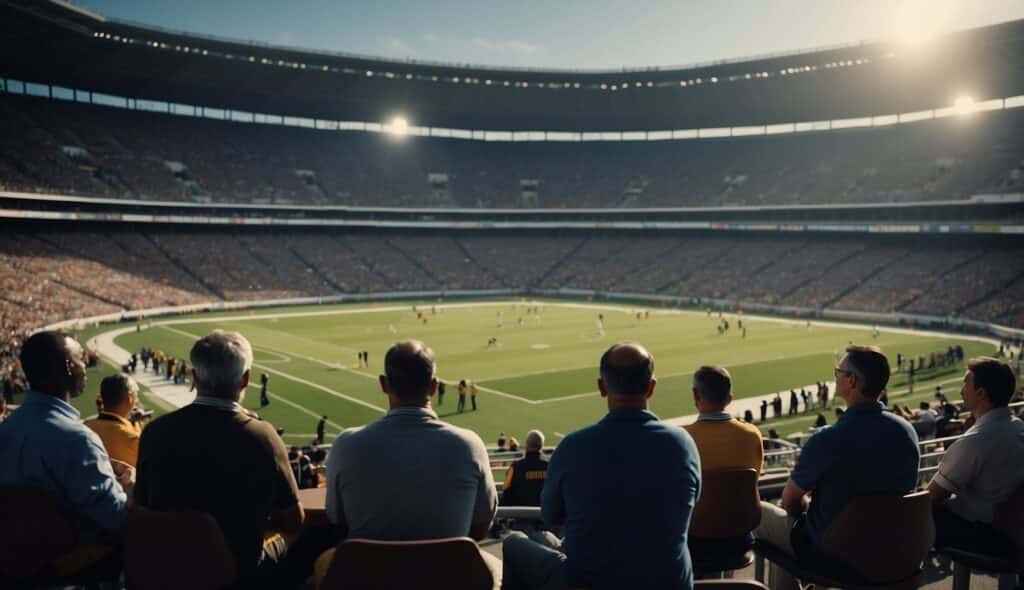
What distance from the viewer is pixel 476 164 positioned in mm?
99875

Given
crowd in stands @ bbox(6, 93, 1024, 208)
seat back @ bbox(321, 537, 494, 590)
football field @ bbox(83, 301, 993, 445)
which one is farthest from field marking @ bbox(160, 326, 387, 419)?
crowd in stands @ bbox(6, 93, 1024, 208)

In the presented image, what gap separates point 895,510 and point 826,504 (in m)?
0.40

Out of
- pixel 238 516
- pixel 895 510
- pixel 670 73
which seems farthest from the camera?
pixel 670 73

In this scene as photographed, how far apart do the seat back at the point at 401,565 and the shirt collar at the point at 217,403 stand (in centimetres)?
116

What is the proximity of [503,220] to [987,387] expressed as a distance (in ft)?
289

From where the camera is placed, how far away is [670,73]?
83000 mm

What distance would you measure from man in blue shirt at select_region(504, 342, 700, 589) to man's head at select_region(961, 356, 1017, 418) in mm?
2982

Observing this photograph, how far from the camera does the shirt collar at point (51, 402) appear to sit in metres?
4.56

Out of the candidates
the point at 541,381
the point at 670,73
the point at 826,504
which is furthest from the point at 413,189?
the point at 826,504

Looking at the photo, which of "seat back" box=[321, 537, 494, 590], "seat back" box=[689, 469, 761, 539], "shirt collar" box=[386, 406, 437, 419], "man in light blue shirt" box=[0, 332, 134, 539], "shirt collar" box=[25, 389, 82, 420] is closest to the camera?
"seat back" box=[321, 537, 494, 590]

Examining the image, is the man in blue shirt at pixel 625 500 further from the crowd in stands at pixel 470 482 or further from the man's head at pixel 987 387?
the man's head at pixel 987 387

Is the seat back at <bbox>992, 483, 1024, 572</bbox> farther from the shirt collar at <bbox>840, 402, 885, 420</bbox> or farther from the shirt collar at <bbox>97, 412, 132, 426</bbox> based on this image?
the shirt collar at <bbox>97, 412, 132, 426</bbox>

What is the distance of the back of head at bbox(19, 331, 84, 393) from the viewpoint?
468 centimetres

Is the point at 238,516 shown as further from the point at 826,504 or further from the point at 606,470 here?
the point at 826,504
